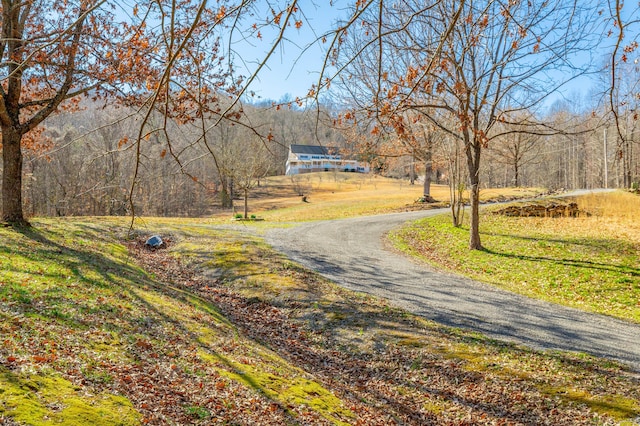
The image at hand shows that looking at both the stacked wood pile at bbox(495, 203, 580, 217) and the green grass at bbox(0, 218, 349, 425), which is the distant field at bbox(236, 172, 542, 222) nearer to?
the stacked wood pile at bbox(495, 203, 580, 217)

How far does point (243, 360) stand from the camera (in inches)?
244

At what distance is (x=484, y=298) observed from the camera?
1066 cm

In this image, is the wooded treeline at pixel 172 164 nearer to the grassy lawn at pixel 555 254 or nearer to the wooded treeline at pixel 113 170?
the wooded treeline at pixel 113 170

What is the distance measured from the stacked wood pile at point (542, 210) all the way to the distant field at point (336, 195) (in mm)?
5250

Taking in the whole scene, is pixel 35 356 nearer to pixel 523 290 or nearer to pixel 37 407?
pixel 37 407

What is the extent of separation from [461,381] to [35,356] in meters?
5.62

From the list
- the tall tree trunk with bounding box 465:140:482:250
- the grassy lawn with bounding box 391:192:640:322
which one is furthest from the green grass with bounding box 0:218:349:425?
the tall tree trunk with bounding box 465:140:482:250

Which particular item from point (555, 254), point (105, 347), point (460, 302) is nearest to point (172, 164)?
point (555, 254)

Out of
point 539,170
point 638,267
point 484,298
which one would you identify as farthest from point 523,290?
point 539,170

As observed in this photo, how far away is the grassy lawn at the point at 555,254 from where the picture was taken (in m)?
11.4

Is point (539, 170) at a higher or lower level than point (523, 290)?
higher

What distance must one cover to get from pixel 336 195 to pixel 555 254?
3117 cm

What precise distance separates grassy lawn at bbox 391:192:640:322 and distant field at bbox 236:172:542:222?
7.82 m

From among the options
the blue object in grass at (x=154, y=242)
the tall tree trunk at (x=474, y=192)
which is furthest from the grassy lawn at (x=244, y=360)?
the tall tree trunk at (x=474, y=192)
